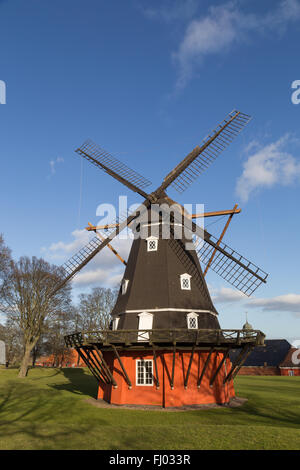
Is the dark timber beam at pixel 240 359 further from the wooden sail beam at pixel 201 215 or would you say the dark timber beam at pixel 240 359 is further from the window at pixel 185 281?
the wooden sail beam at pixel 201 215

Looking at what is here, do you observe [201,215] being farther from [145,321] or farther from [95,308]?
[95,308]

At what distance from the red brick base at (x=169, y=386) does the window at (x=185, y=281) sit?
404cm

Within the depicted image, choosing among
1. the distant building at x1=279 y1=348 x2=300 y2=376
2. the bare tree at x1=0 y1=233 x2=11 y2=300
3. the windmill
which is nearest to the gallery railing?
the windmill

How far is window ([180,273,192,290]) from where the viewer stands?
67.2 feet

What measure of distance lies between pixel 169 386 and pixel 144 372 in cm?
163

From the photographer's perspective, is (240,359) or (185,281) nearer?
(240,359)

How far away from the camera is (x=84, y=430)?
39.7 ft

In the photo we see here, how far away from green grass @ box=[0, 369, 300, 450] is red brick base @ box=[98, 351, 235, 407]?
1.09m

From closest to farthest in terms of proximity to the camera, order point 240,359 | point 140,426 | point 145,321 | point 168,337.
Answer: point 140,426 → point 168,337 → point 240,359 → point 145,321

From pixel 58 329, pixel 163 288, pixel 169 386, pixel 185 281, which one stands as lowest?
pixel 169 386

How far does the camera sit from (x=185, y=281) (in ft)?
67.8

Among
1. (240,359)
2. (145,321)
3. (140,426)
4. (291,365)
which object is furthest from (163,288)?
(291,365)

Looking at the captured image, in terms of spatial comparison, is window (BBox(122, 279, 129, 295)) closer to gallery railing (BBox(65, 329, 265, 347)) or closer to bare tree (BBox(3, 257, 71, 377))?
gallery railing (BBox(65, 329, 265, 347))
